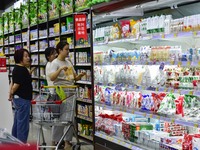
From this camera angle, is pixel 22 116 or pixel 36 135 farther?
pixel 36 135

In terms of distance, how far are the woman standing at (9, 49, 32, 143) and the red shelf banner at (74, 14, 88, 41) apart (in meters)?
1.26

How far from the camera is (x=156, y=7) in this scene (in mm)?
4301

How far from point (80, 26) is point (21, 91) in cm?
177

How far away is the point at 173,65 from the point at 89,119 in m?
3.35

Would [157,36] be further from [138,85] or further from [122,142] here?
[122,142]

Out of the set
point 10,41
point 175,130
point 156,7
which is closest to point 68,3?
point 156,7

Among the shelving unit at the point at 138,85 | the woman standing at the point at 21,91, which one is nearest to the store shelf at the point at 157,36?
the shelving unit at the point at 138,85

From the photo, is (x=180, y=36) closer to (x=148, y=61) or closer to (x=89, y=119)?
(x=148, y=61)

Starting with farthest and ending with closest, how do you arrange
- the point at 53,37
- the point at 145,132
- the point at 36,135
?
the point at 53,37 < the point at 36,135 < the point at 145,132

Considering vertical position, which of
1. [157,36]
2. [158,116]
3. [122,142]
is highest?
[157,36]

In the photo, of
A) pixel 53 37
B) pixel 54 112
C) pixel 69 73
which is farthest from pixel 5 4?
pixel 54 112

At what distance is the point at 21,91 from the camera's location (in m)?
5.99

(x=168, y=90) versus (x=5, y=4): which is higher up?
(x=5, y=4)

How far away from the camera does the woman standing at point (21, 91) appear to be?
597 centimetres
